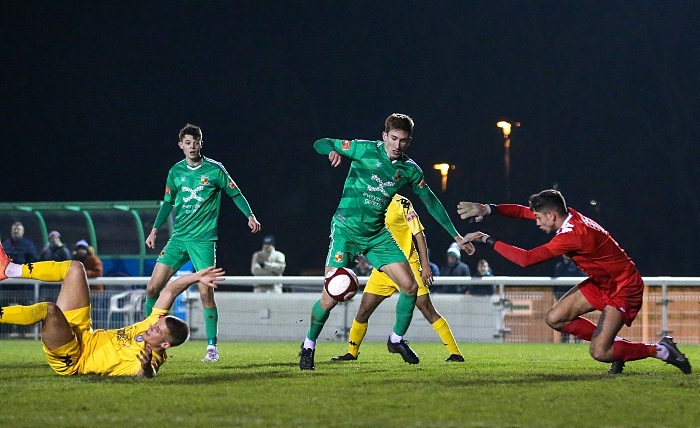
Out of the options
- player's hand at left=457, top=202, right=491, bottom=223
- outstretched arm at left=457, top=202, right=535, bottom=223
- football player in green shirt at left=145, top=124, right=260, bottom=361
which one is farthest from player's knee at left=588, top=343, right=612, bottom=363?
football player in green shirt at left=145, top=124, right=260, bottom=361

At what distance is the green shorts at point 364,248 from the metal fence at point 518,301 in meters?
7.67

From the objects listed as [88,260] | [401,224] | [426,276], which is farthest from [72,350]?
[88,260]

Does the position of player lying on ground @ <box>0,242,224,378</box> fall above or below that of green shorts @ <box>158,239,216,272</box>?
below

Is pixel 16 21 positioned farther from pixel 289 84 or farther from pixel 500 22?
pixel 500 22

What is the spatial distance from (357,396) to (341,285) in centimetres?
213

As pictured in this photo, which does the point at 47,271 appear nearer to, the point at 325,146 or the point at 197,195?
the point at 325,146

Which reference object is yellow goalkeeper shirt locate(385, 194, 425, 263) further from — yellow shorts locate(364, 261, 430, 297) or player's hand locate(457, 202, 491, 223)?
player's hand locate(457, 202, 491, 223)

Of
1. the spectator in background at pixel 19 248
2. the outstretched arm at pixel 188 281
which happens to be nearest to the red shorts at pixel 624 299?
the outstretched arm at pixel 188 281

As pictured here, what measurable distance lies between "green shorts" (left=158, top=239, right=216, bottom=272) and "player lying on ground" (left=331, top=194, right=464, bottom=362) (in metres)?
1.73

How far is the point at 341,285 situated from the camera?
9.55 meters

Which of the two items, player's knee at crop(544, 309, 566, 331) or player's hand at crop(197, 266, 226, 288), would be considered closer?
player's hand at crop(197, 266, 226, 288)

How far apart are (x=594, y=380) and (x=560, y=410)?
7.34 feet

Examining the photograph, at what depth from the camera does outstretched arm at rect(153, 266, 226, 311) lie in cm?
828

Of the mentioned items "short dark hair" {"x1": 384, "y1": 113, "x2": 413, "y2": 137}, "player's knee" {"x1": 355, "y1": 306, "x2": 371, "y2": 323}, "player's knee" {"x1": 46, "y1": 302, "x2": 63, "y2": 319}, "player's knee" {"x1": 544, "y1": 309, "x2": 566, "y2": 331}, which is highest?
"short dark hair" {"x1": 384, "y1": 113, "x2": 413, "y2": 137}
